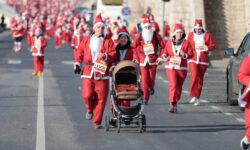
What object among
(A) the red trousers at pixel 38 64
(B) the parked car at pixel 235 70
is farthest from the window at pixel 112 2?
(B) the parked car at pixel 235 70

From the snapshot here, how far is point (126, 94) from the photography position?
16.4 metres

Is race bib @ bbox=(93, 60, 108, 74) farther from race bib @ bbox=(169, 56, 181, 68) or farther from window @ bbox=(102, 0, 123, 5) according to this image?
window @ bbox=(102, 0, 123, 5)

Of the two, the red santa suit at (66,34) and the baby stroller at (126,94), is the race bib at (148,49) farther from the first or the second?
the red santa suit at (66,34)

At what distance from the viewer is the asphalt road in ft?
48.7

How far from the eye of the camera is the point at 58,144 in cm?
1469

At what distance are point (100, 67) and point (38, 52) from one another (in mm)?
17071

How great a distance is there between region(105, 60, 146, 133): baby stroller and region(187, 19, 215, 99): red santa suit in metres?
5.63

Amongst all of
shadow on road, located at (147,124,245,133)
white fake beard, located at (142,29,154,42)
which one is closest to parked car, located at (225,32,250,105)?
white fake beard, located at (142,29,154,42)

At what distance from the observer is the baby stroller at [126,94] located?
16.4m

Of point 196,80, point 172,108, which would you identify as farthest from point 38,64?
point 172,108

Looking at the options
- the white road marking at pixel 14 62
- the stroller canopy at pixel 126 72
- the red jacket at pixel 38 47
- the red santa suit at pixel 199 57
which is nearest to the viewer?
the stroller canopy at pixel 126 72

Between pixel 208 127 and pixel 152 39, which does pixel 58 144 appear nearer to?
pixel 208 127

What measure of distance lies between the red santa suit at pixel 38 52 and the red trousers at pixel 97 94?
51.0ft

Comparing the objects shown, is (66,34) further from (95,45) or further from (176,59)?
(95,45)
